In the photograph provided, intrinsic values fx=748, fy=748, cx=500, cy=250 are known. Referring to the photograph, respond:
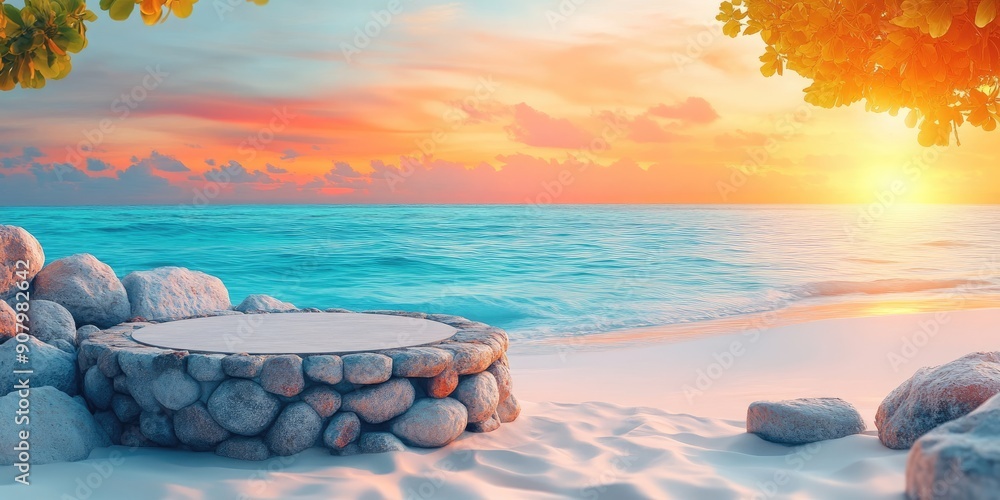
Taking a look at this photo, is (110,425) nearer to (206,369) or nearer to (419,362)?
(206,369)

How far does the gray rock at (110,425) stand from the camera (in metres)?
4.90

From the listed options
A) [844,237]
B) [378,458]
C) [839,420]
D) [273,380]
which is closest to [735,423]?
[839,420]

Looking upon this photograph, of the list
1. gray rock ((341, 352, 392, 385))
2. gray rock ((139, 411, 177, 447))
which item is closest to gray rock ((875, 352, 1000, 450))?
gray rock ((341, 352, 392, 385))

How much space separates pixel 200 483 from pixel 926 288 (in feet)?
57.2

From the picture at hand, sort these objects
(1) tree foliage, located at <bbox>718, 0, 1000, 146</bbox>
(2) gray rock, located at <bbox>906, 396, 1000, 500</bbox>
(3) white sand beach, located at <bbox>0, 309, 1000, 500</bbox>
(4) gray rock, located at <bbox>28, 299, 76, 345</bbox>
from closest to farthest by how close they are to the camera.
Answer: (2) gray rock, located at <bbox>906, 396, 1000, 500</bbox> → (1) tree foliage, located at <bbox>718, 0, 1000, 146</bbox> → (3) white sand beach, located at <bbox>0, 309, 1000, 500</bbox> → (4) gray rock, located at <bbox>28, 299, 76, 345</bbox>

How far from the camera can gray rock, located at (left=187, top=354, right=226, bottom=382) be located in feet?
15.0

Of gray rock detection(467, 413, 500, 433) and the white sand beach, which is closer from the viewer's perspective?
the white sand beach

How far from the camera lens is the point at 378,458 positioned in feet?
15.0

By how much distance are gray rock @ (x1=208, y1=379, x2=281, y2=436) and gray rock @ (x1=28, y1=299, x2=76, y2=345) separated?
2259 mm

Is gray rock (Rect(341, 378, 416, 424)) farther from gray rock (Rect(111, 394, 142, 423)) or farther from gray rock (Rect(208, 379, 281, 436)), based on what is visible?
gray rock (Rect(111, 394, 142, 423))

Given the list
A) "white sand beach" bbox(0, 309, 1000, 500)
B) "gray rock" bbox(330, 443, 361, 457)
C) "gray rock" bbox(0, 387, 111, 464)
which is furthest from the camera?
"gray rock" bbox(330, 443, 361, 457)

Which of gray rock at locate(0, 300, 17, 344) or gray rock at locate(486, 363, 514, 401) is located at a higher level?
gray rock at locate(0, 300, 17, 344)

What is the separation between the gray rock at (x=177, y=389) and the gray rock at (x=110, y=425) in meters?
0.55

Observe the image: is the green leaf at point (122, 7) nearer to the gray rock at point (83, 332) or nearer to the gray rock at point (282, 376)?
the gray rock at point (282, 376)
